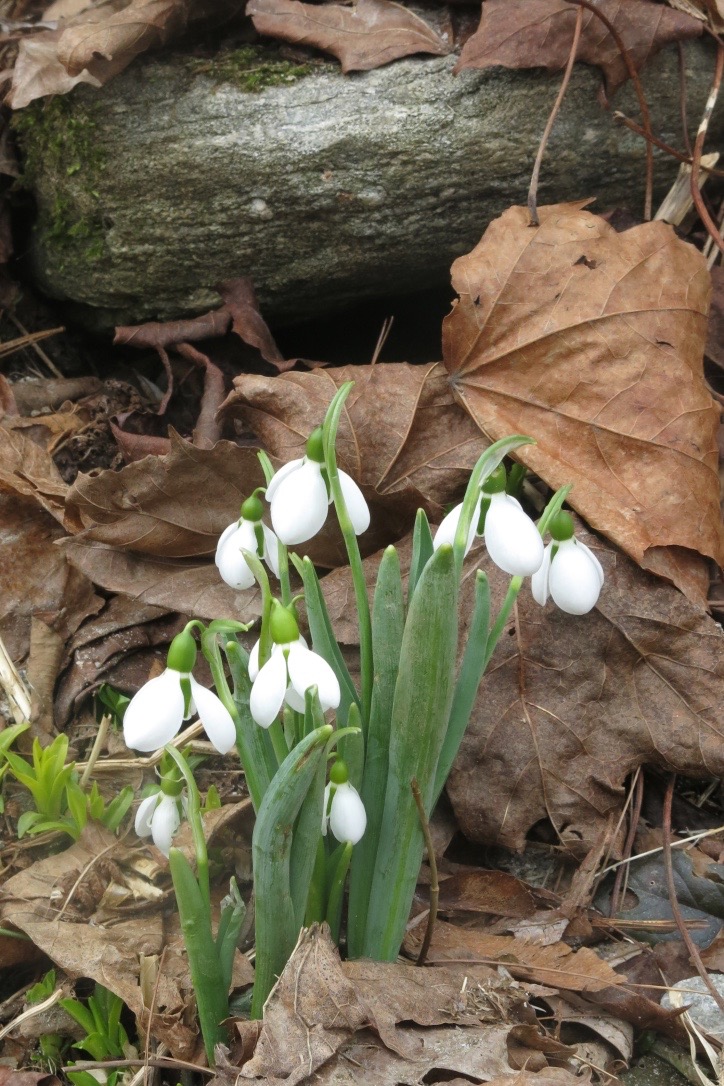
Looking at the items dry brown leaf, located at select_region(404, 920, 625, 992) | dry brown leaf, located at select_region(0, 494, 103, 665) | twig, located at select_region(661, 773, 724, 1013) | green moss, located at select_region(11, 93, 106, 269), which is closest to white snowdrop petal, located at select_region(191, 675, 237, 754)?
dry brown leaf, located at select_region(404, 920, 625, 992)

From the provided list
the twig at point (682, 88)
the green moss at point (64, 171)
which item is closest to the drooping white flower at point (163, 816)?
the green moss at point (64, 171)

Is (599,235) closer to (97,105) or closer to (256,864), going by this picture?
(97,105)

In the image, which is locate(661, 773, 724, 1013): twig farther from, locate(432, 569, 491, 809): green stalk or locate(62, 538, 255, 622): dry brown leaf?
locate(62, 538, 255, 622): dry brown leaf

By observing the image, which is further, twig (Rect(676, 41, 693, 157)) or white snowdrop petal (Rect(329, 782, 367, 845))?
twig (Rect(676, 41, 693, 157))

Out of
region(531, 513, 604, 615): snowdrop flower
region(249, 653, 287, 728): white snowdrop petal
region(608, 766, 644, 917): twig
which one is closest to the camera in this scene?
region(249, 653, 287, 728): white snowdrop petal

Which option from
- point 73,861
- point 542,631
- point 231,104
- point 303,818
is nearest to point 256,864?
point 303,818

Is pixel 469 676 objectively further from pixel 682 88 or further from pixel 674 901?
pixel 682 88
